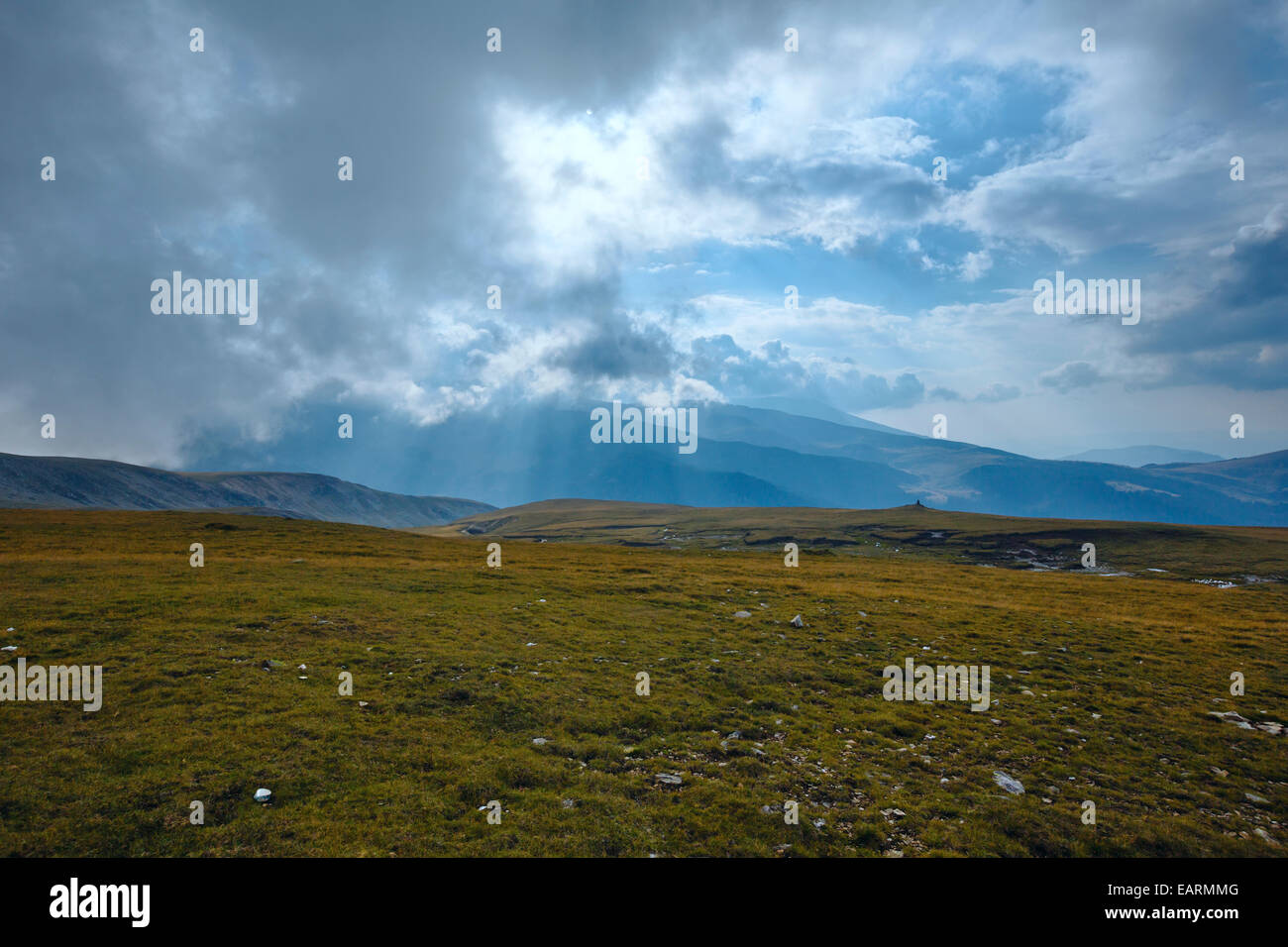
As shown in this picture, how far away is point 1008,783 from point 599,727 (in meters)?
11.2

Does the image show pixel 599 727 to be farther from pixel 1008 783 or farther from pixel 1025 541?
pixel 1025 541

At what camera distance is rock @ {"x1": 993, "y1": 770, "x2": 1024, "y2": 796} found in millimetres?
13758

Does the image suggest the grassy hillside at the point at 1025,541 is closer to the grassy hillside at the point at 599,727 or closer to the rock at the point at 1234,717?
the grassy hillside at the point at 599,727

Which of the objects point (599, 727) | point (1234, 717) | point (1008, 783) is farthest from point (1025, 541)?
point (599, 727)

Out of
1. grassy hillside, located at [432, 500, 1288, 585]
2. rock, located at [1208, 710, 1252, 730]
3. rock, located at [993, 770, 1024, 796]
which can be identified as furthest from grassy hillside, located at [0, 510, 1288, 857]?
grassy hillside, located at [432, 500, 1288, 585]

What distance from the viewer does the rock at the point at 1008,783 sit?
542 inches

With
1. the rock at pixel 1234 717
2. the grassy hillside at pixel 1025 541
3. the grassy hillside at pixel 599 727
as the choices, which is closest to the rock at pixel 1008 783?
the grassy hillside at pixel 599 727

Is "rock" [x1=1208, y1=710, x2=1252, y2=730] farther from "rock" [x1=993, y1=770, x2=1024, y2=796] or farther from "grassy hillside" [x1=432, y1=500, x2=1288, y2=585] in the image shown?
"grassy hillside" [x1=432, y1=500, x2=1288, y2=585]

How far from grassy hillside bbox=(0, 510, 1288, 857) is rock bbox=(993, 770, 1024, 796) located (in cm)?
28

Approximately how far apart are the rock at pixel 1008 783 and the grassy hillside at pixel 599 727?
0.92 feet

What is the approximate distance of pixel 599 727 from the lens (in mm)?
16688
